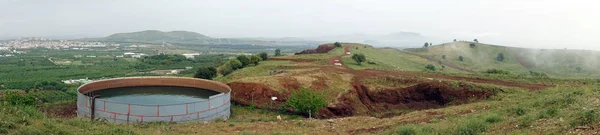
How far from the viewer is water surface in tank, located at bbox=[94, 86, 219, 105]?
2694 cm

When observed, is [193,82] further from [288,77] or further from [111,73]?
[111,73]

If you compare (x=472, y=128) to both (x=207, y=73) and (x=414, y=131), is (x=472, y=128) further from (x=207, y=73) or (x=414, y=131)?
(x=207, y=73)

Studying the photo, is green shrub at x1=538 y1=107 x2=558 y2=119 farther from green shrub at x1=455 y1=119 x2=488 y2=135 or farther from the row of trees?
the row of trees

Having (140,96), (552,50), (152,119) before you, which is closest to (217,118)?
(152,119)

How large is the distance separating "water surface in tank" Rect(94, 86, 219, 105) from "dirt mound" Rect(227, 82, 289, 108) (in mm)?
1984

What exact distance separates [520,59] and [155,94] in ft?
270

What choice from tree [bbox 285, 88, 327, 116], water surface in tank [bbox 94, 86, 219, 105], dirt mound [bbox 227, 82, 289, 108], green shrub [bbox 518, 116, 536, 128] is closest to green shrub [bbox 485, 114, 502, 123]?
green shrub [bbox 518, 116, 536, 128]

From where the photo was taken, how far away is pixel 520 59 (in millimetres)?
87500

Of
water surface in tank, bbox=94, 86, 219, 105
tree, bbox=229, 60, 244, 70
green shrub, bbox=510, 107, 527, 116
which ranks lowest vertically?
water surface in tank, bbox=94, 86, 219, 105

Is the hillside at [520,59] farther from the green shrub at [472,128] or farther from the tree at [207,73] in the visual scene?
the green shrub at [472,128]

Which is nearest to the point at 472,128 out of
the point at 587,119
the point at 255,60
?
the point at 587,119

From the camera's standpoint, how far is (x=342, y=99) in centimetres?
2747

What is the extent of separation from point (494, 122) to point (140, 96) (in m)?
22.9

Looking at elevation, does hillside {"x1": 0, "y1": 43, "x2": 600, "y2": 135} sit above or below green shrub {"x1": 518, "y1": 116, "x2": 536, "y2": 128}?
below
